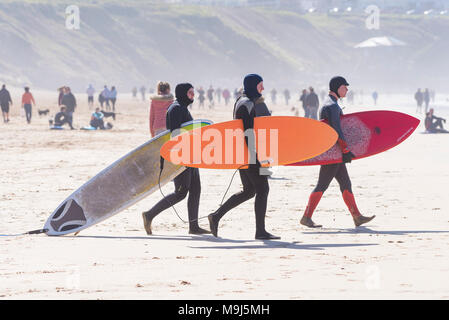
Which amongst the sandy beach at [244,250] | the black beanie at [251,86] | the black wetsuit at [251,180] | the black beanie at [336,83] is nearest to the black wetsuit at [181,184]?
the sandy beach at [244,250]

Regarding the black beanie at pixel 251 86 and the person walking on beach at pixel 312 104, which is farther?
the person walking on beach at pixel 312 104

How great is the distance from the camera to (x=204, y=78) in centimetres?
10931

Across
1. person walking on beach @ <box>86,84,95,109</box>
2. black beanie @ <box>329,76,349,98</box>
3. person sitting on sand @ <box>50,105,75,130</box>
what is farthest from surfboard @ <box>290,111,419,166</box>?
person walking on beach @ <box>86,84,95,109</box>

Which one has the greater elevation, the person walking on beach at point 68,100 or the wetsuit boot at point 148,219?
the person walking on beach at point 68,100

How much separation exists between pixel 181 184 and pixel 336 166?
1.62m

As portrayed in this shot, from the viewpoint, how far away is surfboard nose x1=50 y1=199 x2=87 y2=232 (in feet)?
26.2

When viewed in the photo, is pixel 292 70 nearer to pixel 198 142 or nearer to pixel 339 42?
pixel 339 42

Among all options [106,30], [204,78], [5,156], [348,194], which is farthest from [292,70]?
[348,194]

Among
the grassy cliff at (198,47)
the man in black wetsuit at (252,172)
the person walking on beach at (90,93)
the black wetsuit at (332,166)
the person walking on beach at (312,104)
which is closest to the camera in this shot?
the man in black wetsuit at (252,172)

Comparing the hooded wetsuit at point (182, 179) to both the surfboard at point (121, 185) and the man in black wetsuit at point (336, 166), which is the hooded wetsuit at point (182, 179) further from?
the man in black wetsuit at point (336, 166)

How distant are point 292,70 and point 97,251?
117m

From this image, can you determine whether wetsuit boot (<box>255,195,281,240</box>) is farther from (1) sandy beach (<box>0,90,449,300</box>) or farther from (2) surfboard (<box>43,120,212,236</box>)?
(2) surfboard (<box>43,120,212,236</box>)

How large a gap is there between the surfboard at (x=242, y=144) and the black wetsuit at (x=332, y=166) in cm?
8

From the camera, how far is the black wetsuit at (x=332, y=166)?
26.8ft
